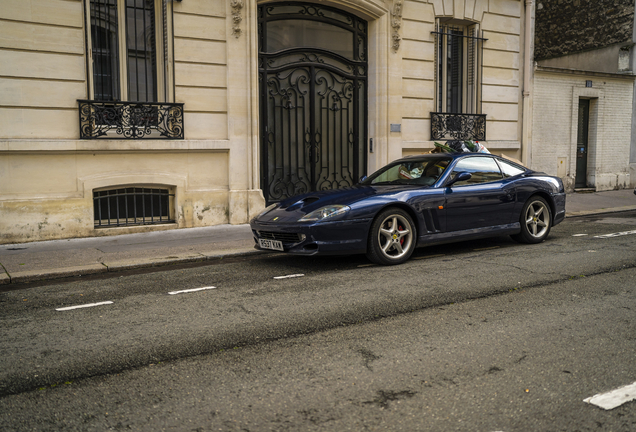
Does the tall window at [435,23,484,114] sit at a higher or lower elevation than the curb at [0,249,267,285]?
higher

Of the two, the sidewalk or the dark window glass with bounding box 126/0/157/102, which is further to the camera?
the dark window glass with bounding box 126/0/157/102

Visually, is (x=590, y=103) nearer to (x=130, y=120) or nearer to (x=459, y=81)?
(x=459, y=81)

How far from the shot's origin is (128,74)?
11.1 m

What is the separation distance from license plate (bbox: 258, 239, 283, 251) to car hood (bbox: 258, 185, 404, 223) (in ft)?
0.86

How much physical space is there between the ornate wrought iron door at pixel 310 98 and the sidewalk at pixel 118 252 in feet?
7.83

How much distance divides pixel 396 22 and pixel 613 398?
1167 centimetres

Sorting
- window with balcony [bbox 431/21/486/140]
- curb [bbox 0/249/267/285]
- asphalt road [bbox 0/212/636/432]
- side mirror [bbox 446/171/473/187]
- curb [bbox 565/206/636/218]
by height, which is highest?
window with balcony [bbox 431/21/486/140]

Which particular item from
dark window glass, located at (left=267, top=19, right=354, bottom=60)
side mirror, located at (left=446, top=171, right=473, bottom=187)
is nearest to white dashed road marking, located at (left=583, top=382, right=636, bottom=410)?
side mirror, located at (left=446, top=171, right=473, bottom=187)

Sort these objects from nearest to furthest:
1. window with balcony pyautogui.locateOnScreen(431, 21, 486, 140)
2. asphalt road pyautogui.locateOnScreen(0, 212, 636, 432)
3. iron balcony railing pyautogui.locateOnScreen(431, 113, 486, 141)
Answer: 1. asphalt road pyautogui.locateOnScreen(0, 212, 636, 432)
2. iron balcony railing pyautogui.locateOnScreen(431, 113, 486, 141)
3. window with balcony pyautogui.locateOnScreen(431, 21, 486, 140)

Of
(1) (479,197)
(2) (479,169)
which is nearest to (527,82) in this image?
(2) (479,169)

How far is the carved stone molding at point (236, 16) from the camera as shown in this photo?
11.5m

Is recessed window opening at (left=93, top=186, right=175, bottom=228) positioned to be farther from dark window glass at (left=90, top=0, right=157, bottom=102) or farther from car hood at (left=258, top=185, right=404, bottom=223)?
car hood at (left=258, top=185, right=404, bottom=223)

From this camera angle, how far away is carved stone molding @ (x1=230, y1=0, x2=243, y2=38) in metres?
11.5

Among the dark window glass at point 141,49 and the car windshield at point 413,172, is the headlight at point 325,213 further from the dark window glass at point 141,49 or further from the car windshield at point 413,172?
the dark window glass at point 141,49
